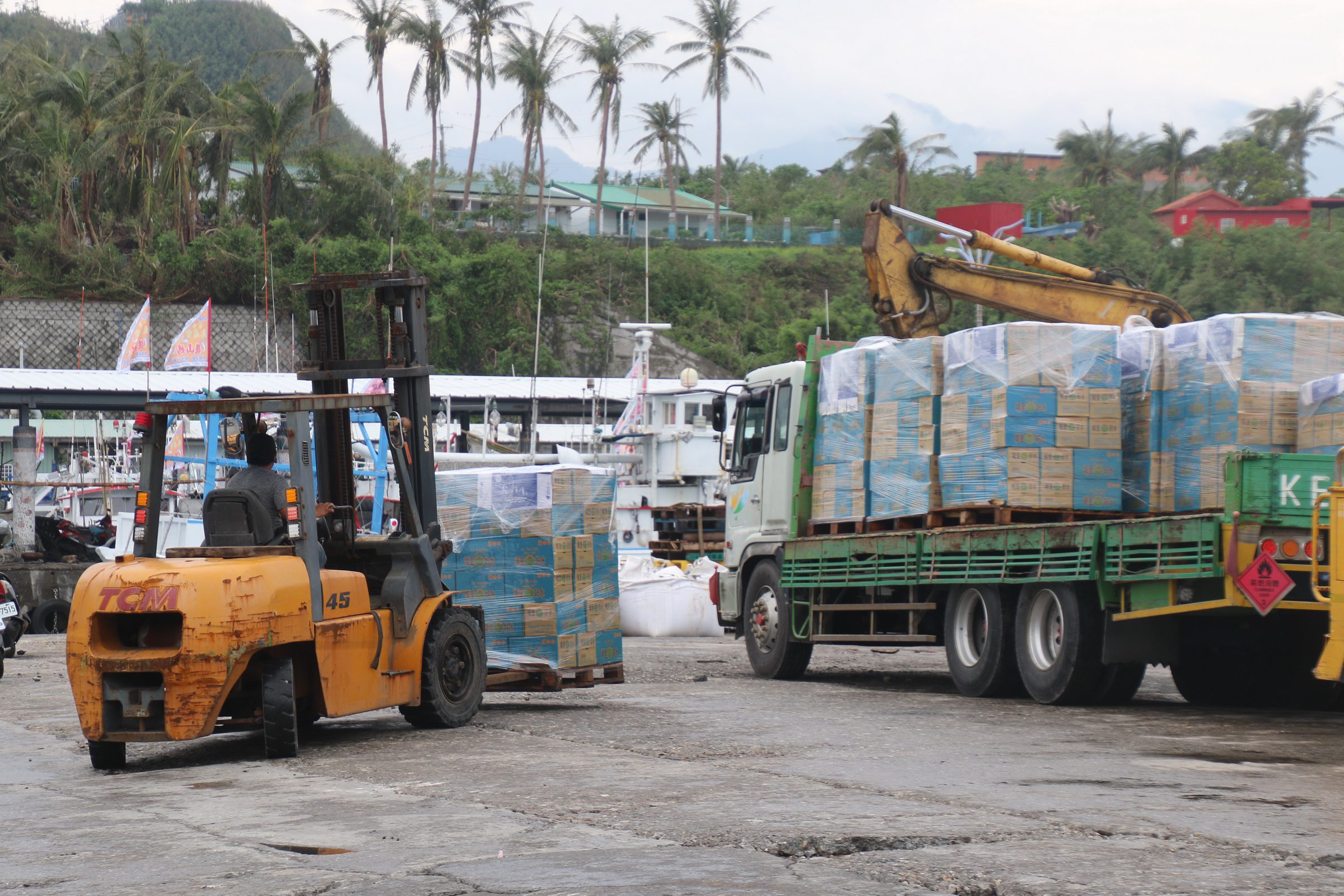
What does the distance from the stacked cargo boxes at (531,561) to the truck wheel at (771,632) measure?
12.7 ft

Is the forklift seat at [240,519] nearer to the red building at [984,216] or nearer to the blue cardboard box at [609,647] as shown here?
the blue cardboard box at [609,647]

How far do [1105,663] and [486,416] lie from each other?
26.5 m

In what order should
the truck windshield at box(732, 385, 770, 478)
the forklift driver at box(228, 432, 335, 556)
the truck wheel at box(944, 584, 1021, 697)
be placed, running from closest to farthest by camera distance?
the forklift driver at box(228, 432, 335, 556) < the truck wheel at box(944, 584, 1021, 697) < the truck windshield at box(732, 385, 770, 478)

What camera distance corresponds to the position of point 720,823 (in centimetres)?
684

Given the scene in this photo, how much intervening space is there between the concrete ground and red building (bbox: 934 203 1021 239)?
65.1 m

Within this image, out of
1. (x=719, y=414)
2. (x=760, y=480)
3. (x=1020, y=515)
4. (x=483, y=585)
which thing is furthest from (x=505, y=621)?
(x=719, y=414)

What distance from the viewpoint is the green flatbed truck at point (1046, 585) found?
35.1ft

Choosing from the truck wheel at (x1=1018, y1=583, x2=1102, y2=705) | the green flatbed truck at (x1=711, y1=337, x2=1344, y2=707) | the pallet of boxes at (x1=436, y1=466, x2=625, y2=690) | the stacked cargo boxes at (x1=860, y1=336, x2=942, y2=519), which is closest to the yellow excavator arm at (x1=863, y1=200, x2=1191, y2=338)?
the green flatbed truck at (x1=711, y1=337, x2=1344, y2=707)

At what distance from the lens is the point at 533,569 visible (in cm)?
1252

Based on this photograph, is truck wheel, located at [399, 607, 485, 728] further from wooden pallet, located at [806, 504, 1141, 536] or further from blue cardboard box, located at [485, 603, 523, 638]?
wooden pallet, located at [806, 504, 1141, 536]

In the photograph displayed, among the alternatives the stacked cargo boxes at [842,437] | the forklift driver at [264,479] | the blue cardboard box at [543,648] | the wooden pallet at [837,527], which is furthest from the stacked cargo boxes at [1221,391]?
the forklift driver at [264,479]

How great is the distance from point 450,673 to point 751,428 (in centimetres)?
693

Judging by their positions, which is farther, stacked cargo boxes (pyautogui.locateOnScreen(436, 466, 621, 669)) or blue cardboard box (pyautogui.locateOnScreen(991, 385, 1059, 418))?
blue cardboard box (pyautogui.locateOnScreen(991, 385, 1059, 418))

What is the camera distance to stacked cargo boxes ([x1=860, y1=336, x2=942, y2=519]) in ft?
44.9
